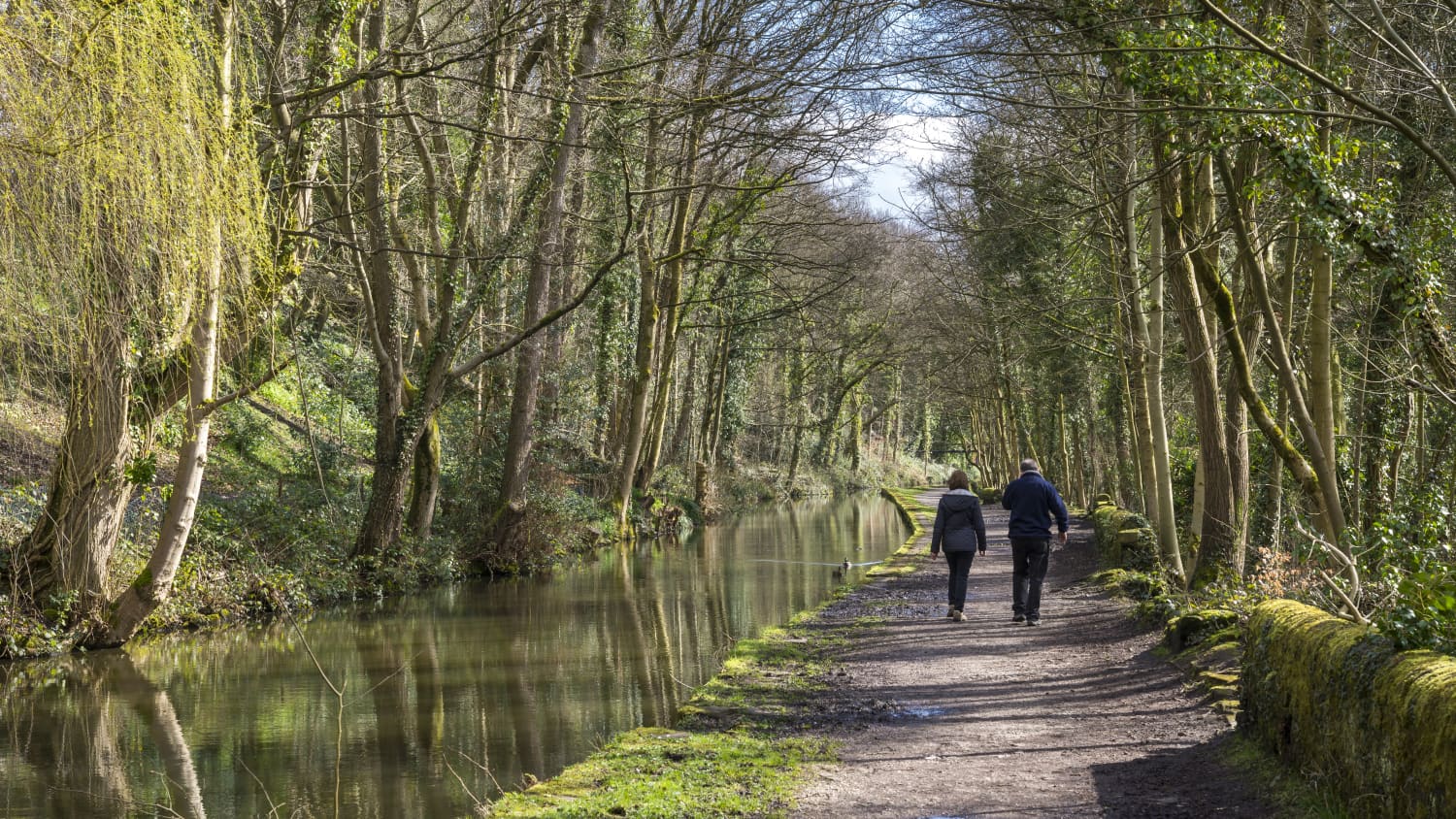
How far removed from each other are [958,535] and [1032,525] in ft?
2.58

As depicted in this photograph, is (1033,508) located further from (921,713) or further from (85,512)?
(85,512)

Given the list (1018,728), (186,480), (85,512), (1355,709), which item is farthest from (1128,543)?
(85,512)

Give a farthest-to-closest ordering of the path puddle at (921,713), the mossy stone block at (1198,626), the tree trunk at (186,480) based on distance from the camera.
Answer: the tree trunk at (186,480)
the mossy stone block at (1198,626)
the path puddle at (921,713)

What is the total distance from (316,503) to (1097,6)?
13.7 m

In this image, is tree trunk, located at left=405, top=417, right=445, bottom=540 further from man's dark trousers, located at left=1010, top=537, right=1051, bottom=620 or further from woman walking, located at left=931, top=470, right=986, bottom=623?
man's dark trousers, located at left=1010, top=537, right=1051, bottom=620

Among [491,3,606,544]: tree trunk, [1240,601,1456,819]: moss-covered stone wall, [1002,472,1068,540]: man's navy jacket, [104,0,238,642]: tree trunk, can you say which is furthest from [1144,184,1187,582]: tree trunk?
[104,0,238,642]: tree trunk

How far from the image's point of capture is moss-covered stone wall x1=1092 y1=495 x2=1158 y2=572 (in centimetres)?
1505

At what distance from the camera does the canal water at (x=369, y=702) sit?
717cm

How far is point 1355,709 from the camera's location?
4.82 meters

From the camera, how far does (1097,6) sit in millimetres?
7477

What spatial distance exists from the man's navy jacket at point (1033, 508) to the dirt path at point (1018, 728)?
97cm

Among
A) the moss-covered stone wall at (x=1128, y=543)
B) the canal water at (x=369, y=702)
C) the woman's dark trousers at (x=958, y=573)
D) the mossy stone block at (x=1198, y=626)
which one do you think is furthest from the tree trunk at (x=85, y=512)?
the moss-covered stone wall at (x=1128, y=543)

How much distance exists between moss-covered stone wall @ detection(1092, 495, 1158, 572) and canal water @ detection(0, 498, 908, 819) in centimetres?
413

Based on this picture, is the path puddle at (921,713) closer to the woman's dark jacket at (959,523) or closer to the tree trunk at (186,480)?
the woman's dark jacket at (959,523)
